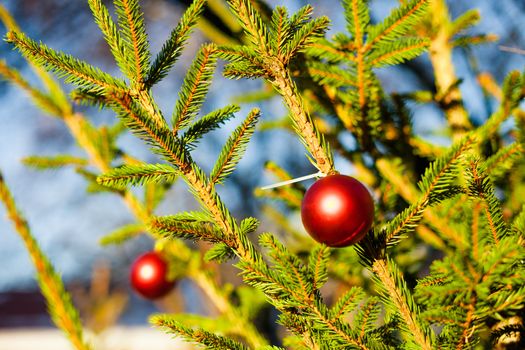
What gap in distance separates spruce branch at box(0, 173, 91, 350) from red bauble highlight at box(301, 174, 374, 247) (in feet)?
1.35

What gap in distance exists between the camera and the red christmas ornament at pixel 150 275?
1.34 m

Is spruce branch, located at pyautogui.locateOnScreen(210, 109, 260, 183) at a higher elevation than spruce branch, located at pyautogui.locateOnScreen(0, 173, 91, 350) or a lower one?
higher

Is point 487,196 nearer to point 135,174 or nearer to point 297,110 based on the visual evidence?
point 297,110

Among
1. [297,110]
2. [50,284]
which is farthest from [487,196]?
[50,284]

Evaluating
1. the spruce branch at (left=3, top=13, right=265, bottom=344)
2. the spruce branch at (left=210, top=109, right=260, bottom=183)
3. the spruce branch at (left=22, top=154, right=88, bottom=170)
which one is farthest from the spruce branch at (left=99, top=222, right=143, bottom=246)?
the spruce branch at (left=210, top=109, right=260, bottom=183)

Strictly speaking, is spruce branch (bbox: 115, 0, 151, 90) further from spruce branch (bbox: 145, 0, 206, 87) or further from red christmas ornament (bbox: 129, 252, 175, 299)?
red christmas ornament (bbox: 129, 252, 175, 299)

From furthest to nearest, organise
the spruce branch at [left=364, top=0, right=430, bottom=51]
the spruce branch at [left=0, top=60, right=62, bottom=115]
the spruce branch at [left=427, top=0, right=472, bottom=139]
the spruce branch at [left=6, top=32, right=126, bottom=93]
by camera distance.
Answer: the spruce branch at [left=427, top=0, right=472, bottom=139], the spruce branch at [left=0, top=60, right=62, bottom=115], the spruce branch at [left=364, top=0, right=430, bottom=51], the spruce branch at [left=6, top=32, right=126, bottom=93]

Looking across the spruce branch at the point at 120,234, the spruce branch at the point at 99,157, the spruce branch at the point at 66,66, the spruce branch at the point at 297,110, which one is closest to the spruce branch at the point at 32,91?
the spruce branch at the point at 99,157

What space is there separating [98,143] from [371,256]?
42.4 inches

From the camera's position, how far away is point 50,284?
0.64 metres

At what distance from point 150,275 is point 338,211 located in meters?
0.94

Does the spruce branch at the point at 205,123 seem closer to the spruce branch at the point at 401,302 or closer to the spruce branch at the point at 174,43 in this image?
the spruce branch at the point at 174,43

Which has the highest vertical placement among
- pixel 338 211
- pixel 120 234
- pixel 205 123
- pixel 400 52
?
pixel 400 52

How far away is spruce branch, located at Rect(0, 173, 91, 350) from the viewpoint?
0.64 m
